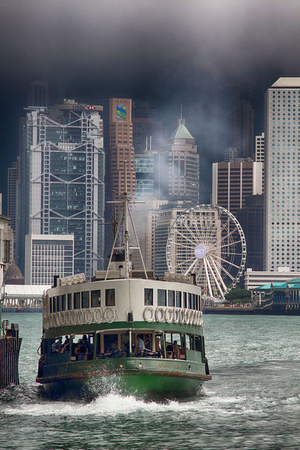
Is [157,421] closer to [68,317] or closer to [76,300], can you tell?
[68,317]

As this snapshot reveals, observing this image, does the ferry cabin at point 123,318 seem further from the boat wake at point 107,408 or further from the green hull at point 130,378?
the boat wake at point 107,408

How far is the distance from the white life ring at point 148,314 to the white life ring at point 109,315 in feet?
5.89

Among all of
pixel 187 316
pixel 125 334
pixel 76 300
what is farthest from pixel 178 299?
pixel 76 300

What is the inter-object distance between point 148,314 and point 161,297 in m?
1.64

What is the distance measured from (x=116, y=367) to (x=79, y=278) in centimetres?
779

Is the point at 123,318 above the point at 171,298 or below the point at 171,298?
below

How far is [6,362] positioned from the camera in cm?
6488

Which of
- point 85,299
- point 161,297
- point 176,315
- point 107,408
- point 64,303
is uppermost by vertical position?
point 161,297

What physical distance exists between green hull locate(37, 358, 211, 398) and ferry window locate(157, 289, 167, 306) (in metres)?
3.28

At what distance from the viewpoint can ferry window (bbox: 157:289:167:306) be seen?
5453 cm

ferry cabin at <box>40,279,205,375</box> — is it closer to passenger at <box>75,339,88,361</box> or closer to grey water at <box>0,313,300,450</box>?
passenger at <box>75,339,88,361</box>

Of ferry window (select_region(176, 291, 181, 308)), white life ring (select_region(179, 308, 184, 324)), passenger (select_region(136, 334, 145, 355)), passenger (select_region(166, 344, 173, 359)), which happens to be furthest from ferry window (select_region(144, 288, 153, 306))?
passenger (select_region(166, 344, 173, 359))

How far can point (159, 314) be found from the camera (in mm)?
54000

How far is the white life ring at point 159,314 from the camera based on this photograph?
5391 cm
